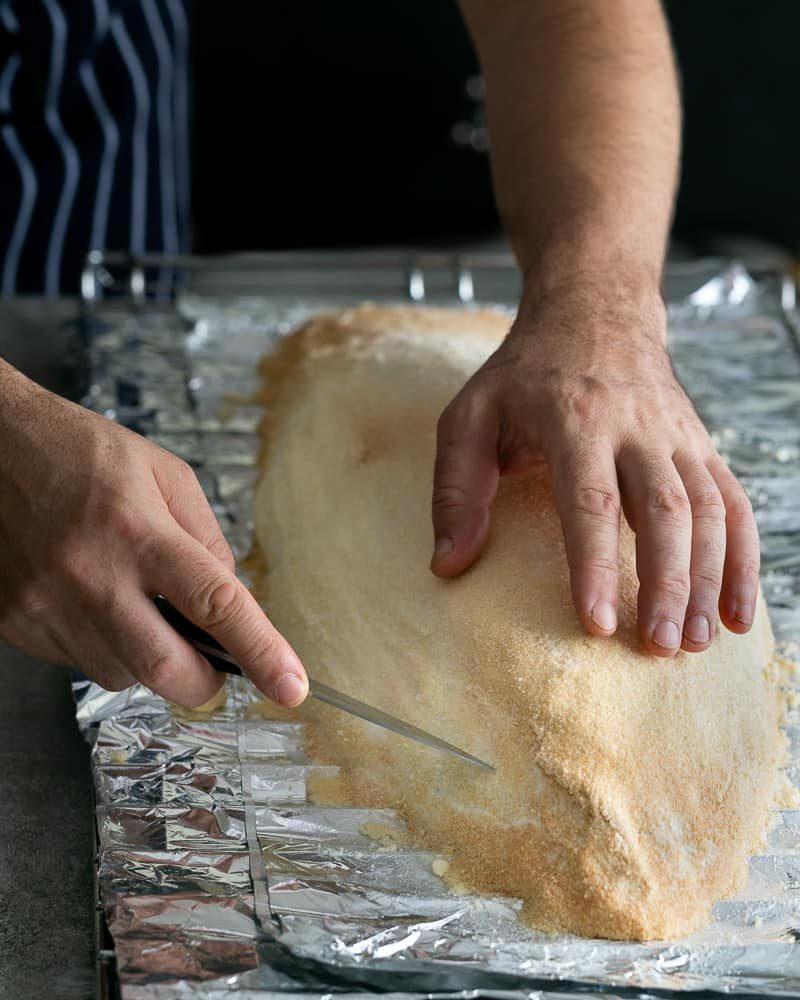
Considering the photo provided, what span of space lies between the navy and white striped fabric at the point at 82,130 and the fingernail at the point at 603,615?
1.30 meters

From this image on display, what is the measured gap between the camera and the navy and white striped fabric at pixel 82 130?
76.1 inches

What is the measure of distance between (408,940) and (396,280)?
143cm

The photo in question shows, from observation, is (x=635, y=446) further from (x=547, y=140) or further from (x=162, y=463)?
(x=547, y=140)

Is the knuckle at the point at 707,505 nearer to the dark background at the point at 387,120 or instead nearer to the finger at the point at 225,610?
the finger at the point at 225,610

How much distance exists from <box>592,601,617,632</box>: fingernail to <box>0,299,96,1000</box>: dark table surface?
0.51 meters

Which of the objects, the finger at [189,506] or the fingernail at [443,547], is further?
the fingernail at [443,547]

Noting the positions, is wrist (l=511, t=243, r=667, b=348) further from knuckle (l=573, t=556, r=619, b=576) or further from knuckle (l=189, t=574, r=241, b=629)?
knuckle (l=189, t=574, r=241, b=629)

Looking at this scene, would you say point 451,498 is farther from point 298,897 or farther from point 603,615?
point 298,897

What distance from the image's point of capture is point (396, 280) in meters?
2.25

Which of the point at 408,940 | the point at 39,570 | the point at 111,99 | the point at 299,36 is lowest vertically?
the point at 408,940

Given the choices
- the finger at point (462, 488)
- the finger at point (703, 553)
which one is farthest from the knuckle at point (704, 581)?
the finger at point (462, 488)

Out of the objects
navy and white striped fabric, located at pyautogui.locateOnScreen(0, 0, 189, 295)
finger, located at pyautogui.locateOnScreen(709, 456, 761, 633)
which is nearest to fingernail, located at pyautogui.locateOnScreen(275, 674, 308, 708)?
finger, located at pyautogui.locateOnScreen(709, 456, 761, 633)

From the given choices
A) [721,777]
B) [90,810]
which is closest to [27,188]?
[90,810]

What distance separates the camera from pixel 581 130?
1604mm
